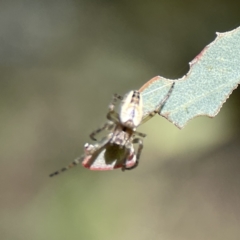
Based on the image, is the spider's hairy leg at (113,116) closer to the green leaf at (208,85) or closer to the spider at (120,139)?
the spider at (120,139)

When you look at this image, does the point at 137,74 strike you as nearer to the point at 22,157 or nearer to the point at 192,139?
the point at 192,139

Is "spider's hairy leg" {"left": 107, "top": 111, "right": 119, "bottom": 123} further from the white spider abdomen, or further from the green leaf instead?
the green leaf

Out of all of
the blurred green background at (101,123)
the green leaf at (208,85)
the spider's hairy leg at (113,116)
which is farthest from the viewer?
the blurred green background at (101,123)

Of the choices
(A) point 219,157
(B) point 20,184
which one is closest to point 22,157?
(B) point 20,184

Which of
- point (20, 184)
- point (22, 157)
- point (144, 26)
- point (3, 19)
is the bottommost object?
point (20, 184)

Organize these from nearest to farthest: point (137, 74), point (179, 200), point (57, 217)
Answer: point (57, 217) < point (179, 200) < point (137, 74)

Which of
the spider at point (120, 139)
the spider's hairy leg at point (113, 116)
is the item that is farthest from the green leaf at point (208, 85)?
the spider's hairy leg at point (113, 116)

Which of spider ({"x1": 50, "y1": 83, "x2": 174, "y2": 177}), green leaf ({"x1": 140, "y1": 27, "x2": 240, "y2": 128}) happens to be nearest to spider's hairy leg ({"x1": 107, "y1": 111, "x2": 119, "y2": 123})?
spider ({"x1": 50, "y1": 83, "x2": 174, "y2": 177})
